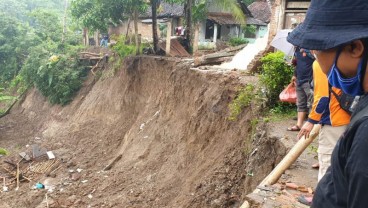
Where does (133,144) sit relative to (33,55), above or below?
below

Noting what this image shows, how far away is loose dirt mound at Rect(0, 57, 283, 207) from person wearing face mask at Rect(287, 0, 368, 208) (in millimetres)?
4515

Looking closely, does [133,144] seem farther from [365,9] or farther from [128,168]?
[365,9]

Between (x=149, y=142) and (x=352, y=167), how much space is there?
11.0 m

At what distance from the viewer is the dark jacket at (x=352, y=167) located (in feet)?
3.45

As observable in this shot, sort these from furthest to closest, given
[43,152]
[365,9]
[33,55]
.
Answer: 1. [33,55]
2. [43,152]
3. [365,9]

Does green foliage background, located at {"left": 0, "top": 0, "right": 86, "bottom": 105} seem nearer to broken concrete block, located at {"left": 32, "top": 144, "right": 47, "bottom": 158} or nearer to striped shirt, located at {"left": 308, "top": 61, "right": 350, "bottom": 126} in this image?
broken concrete block, located at {"left": 32, "top": 144, "right": 47, "bottom": 158}

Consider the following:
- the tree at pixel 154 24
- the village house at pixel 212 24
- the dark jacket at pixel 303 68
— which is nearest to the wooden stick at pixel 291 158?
the dark jacket at pixel 303 68

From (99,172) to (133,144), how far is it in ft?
5.12

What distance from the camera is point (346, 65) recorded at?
128cm

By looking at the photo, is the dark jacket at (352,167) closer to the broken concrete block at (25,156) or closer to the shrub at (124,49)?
the shrub at (124,49)

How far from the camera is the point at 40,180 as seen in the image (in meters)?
13.0

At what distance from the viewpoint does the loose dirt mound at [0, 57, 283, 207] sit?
24.5 feet

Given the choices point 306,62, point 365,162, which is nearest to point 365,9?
point 365,162

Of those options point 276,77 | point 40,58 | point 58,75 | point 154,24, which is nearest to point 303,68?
point 276,77
